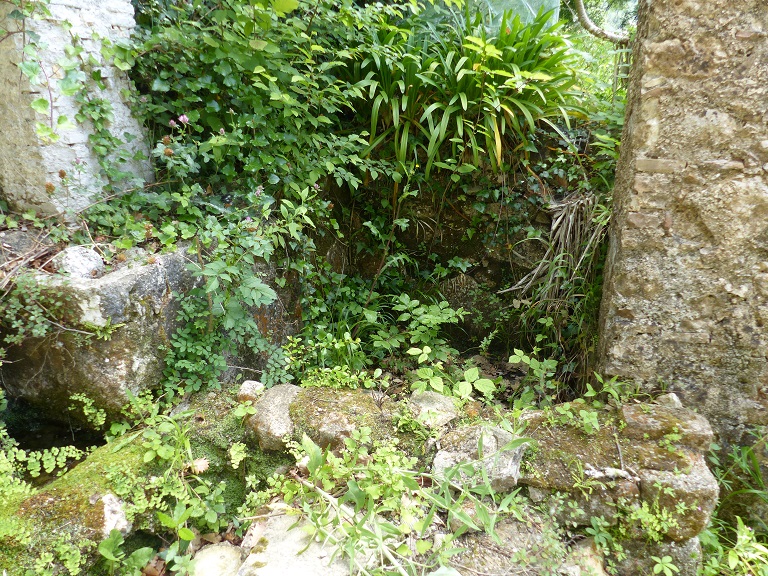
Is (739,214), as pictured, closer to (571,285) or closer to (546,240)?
(571,285)

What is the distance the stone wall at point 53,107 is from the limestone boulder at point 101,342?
1.65ft

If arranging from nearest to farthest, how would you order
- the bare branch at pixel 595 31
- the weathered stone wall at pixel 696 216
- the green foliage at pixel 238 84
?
the weathered stone wall at pixel 696 216 < the green foliage at pixel 238 84 < the bare branch at pixel 595 31

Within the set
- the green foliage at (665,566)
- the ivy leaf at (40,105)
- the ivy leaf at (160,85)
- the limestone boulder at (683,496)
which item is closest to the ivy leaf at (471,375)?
the limestone boulder at (683,496)

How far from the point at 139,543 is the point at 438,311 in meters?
1.98

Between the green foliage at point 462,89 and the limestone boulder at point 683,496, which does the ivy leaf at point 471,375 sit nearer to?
the limestone boulder at point 683,496

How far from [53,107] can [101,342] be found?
1.08 meters

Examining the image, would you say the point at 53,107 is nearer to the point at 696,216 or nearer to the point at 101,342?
the point at 101,342

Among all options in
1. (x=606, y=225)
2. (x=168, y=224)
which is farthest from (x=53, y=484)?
(x=606, y=225)

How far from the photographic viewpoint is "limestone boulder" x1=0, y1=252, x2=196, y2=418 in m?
1.87

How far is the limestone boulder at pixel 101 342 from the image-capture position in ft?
6.13

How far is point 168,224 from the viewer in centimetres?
212

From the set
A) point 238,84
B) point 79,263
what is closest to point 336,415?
point 79,263

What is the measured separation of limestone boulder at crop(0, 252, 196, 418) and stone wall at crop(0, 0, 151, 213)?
1.65 ft

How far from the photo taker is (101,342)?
1.91 meters
